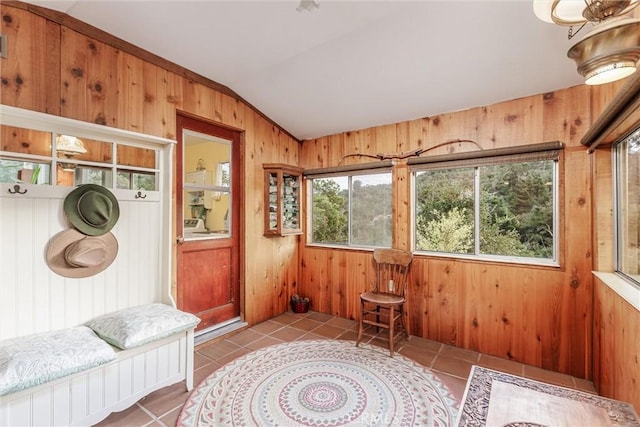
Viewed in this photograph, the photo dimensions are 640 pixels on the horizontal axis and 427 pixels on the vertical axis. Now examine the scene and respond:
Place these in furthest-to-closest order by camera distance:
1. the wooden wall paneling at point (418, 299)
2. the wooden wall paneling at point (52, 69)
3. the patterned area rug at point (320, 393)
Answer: the wooden wall paneling at point (418, 299) < the wooden wall paneling at point (52, 69) < the patterned area rug at point (320, 393)

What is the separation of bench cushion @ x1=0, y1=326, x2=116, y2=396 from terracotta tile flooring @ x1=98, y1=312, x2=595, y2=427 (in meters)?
0.57

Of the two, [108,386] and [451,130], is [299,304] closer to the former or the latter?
[108,386]

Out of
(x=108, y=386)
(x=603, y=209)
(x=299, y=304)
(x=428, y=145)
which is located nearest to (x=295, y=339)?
(x=299, y=304)

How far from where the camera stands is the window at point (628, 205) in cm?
189

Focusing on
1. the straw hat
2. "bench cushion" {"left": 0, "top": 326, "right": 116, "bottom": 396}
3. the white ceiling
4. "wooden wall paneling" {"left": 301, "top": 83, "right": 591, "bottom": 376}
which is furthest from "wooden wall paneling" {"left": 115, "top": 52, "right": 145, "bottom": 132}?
"wooden wall paneling" {"left": 301, "top": 83, "right": 591, "bottom": 376}

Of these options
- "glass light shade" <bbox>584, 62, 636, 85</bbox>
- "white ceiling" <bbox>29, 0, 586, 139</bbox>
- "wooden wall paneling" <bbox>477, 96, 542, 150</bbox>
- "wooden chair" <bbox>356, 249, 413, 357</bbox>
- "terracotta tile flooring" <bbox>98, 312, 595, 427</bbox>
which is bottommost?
"terracotta tile flooring" <bbox>98, 312, 595, 427</bbox>

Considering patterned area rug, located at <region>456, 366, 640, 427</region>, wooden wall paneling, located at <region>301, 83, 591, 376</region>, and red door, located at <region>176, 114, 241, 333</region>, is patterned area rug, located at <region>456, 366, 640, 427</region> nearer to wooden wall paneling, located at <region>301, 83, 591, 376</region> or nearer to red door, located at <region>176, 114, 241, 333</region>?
wooden wall paneling, located at <region>301, 83, 591, 376</region>

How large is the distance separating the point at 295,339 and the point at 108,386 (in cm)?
169

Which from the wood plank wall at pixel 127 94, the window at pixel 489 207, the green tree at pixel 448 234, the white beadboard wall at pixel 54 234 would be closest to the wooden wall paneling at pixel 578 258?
the window at pixel 489 207

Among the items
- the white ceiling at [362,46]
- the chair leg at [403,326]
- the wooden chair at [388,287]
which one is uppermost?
the white ceiling at [362,46]

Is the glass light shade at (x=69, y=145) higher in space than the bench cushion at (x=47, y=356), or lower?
higher

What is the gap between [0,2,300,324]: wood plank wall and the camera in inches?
76.8

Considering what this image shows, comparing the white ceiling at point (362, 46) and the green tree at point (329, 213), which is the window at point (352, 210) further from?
the white ceiling at point (362, 46)

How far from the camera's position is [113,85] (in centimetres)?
237
